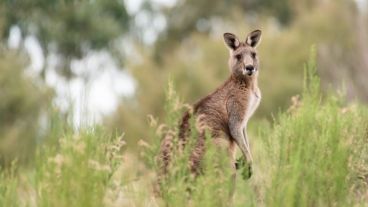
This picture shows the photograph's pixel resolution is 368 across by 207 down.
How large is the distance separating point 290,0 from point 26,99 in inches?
1123

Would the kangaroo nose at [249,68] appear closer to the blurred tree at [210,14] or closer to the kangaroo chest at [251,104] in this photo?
the kangaroo chest at [251,104]

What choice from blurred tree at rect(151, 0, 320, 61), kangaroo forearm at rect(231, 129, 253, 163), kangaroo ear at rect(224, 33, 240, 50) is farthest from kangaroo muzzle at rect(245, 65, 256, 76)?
blurred tree at rect(151, 0, 320, 61)

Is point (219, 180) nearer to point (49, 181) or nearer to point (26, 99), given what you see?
point (49, 181)

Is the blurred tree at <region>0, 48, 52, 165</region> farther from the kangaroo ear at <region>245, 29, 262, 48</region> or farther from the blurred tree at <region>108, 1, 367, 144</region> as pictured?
the kangaroo ear at <region>245, 29, 262, 48</region>

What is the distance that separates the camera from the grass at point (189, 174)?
19.7 feet

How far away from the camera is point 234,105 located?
9555 mm

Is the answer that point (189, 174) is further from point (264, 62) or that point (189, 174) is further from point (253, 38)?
point (264, 62)

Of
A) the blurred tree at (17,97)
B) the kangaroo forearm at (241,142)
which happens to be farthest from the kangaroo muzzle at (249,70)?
the blurred tree at (17,97)

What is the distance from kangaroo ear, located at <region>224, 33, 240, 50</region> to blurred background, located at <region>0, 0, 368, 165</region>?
14.3m

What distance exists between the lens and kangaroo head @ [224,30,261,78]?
32.2 feet

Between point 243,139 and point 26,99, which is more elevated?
point 26,99

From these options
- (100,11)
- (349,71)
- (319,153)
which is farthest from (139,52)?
(319,153)

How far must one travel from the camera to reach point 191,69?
38312mm

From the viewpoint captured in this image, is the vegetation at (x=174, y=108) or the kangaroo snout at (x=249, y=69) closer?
the vegetation at (x=174, y=108)
